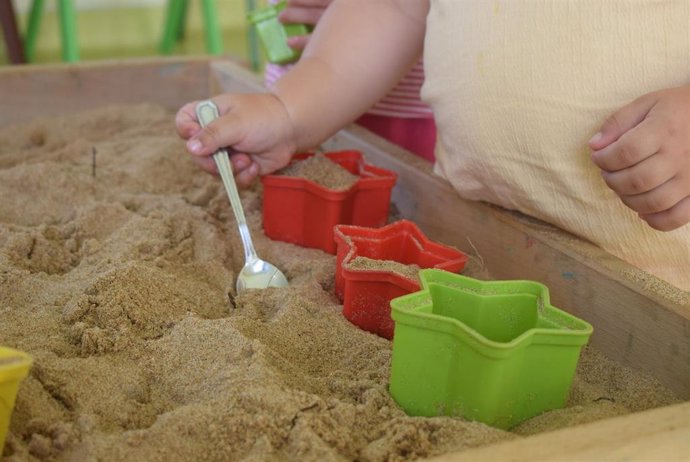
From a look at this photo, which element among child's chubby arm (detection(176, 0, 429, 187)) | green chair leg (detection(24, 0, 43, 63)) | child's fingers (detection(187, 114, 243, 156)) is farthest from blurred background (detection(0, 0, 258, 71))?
child's fingers (detection(187, 114, 243, 156))

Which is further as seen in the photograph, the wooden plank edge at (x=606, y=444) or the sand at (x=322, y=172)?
the sand at (x=322, y=172)

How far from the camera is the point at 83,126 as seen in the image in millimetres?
1386

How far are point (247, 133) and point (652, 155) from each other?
0.48 m

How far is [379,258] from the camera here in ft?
2.66

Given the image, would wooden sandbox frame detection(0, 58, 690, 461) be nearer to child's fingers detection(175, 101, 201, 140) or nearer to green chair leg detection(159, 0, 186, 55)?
child's fingers detection(175, 101, 201, 140)

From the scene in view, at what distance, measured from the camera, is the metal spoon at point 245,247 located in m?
0.84

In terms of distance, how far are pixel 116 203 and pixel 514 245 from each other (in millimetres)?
484

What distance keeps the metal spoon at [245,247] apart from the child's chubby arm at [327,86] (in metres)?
0.02

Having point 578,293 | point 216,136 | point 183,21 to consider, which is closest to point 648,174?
point 578,293

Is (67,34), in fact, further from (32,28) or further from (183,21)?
(183,21)

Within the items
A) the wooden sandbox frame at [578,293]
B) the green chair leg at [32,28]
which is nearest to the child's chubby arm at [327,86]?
the wooden sandbox frame at [578,293]

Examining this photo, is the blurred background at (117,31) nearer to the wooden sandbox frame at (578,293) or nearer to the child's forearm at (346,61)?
the wooden sandbox frame at (578,293)

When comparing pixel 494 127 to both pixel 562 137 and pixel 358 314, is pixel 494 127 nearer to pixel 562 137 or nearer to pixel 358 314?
pixel 562 137

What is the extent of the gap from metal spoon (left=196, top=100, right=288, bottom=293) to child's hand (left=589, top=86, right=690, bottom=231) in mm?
345
